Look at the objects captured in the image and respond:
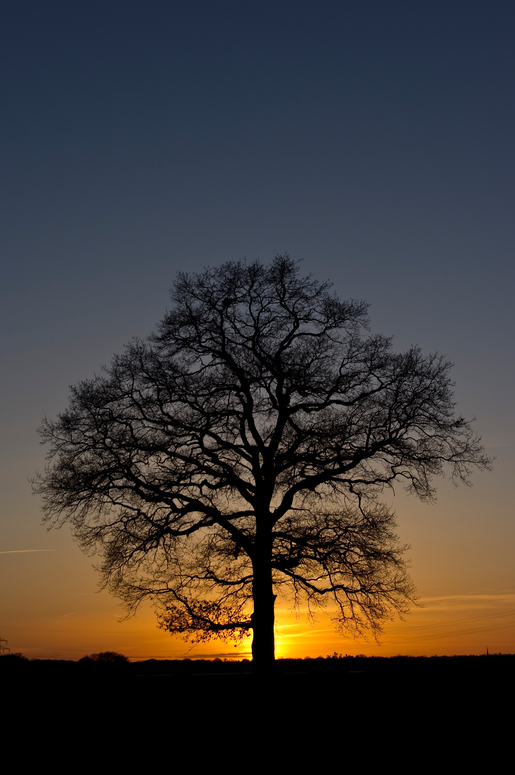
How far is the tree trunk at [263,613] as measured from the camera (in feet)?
59.8

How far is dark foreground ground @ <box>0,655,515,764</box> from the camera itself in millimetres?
8727

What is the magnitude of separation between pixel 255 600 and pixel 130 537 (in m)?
3.93

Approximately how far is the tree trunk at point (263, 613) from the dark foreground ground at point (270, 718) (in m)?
2.89

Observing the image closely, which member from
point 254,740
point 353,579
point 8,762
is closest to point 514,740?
point 254,740

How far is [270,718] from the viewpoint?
417 inches

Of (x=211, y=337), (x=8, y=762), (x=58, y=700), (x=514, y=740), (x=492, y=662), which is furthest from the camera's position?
(x=211, y=337)

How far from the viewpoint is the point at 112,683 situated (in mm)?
14656

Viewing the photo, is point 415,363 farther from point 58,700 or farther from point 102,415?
point 58,700

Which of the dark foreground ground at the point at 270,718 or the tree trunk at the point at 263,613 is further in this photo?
the tree trunk at the point at 263,613

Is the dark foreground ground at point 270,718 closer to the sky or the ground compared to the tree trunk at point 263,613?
closer to the ground

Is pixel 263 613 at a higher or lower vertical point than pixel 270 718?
higher

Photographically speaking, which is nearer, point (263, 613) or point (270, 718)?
point (270, 718)

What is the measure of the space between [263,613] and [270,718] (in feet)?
26.0

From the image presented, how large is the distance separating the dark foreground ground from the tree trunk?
2892 mm
